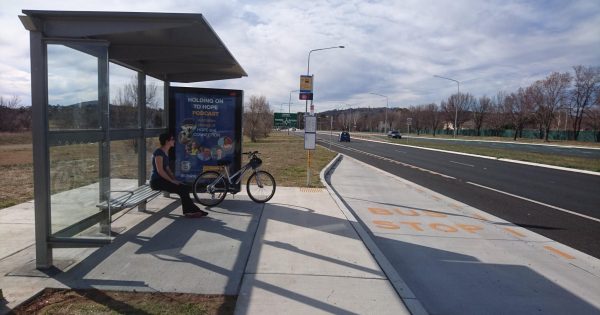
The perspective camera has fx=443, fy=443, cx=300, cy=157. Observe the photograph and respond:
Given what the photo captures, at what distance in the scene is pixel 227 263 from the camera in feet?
16.1

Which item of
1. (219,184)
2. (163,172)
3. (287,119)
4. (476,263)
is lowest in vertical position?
(476,263)

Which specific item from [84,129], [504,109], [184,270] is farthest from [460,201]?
[504,109]

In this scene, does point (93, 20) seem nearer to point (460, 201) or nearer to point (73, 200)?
point (73, 200)

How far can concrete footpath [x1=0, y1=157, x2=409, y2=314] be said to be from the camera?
13.1ft

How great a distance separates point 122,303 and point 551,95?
77.3 meters

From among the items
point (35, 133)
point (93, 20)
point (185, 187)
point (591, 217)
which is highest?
point (93, 20)

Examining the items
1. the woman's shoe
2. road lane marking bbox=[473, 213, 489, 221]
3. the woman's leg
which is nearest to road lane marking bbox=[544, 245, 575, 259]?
road lane marking bbox=[473, 213, 489, 221]

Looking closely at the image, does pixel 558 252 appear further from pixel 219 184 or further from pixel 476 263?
pixel 219 184

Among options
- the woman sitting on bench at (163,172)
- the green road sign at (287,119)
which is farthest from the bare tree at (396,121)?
the woman sitting on bench at (163,172)

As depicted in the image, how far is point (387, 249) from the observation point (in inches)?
234

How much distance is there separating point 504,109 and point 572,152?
185 feet

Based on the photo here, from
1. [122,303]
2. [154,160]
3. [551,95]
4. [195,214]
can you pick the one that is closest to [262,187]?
[195,214]

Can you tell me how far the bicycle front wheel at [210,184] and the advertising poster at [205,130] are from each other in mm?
457

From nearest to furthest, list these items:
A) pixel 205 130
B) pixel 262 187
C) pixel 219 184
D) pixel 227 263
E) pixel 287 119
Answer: pixel 227 263 → pixel 219 184 → pixel 205 130 → pixel 262 187 → pixel 287 119
